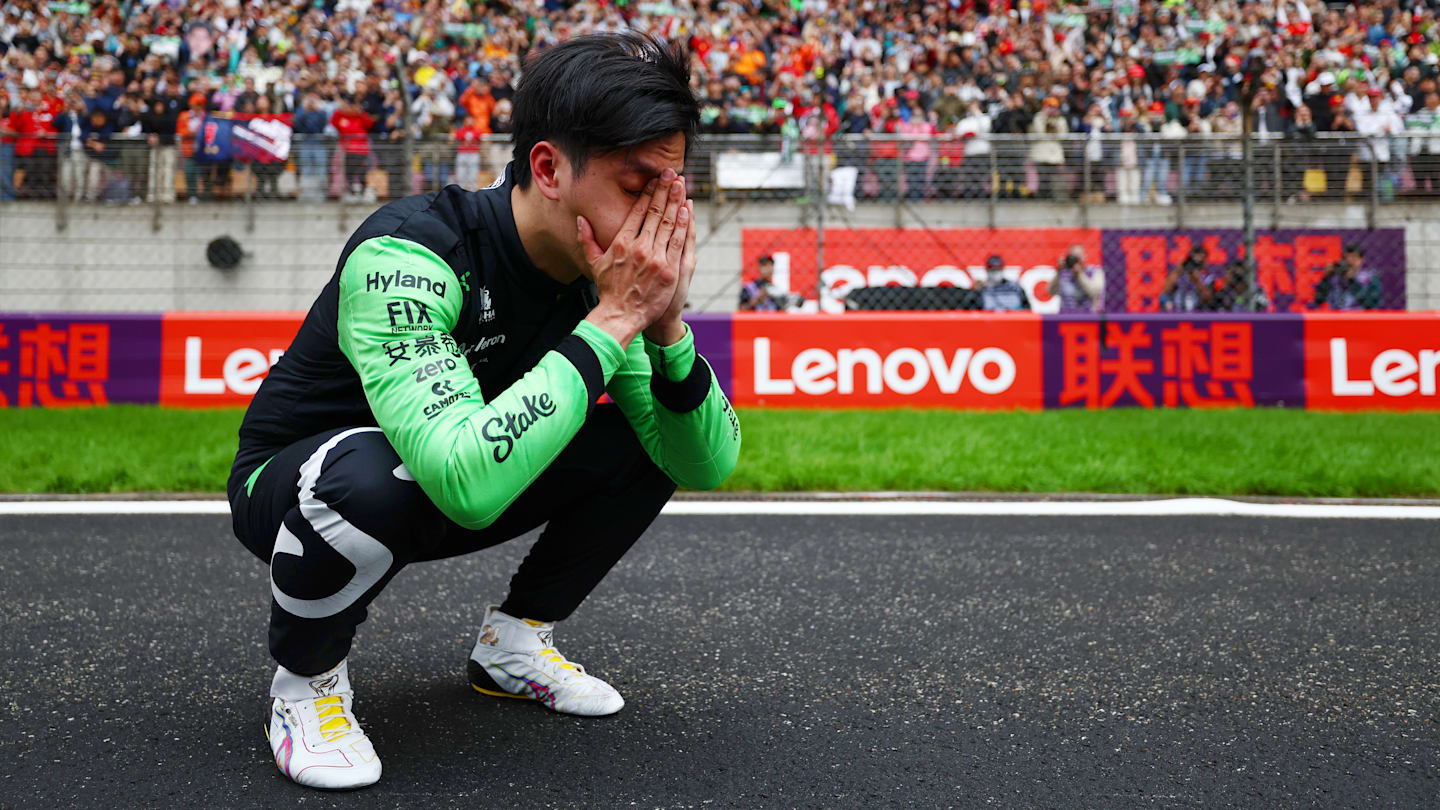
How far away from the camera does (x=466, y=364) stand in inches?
79.2

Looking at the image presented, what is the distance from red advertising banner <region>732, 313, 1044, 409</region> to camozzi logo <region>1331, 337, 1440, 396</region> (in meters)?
2.04

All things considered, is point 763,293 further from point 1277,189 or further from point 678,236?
point 678,236

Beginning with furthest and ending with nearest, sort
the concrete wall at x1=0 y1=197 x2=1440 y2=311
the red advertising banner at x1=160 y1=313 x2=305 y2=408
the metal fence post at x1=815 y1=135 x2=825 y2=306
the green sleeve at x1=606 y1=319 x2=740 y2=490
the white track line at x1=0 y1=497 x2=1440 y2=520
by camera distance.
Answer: the concrete wall at x1=0 y1=197 x2=1440 y2=311
the metal fence post at x1=815 y1=135 x2=825 y2=306
the red advertising banner at x1=160 y1=313 x2=305 y2=408
the white track line at x1=0 y1=497 x2=1440 y2=520
the green sleeve at x1=606 y1=319 x2=740 y2=490

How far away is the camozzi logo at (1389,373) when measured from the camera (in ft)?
26.5

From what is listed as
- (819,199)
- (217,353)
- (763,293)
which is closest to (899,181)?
(819,199)

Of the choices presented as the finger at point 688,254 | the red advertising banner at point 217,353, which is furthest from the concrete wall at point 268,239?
the finger at point 688,254

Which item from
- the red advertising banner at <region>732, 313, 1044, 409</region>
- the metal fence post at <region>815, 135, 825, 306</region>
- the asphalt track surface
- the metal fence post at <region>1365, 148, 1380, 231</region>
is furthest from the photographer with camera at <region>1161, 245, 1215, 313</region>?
the asphalt track surface

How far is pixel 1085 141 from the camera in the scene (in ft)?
34.4

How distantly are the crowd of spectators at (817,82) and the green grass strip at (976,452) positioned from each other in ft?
11.8

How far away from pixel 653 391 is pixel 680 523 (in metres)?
2.33

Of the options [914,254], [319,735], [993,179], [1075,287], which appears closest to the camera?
[319,735]

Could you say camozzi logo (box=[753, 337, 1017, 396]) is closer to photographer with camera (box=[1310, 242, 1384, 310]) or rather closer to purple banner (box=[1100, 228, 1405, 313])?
purple banner (box=[1100, 228, 1405, 313])

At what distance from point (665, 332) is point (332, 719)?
0.93 metres

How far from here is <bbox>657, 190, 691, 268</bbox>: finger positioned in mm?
2012
